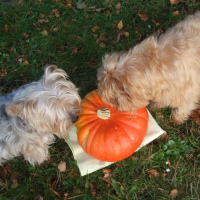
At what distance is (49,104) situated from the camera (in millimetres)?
2891

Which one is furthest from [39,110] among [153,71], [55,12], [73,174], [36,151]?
[55,12]

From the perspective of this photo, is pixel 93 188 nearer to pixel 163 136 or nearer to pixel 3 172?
pixel 163 136

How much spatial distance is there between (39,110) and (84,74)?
87.6 inches

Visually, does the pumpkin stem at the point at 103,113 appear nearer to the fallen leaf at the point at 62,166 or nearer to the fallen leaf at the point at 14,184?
the fallen leaf at the point at 62,166

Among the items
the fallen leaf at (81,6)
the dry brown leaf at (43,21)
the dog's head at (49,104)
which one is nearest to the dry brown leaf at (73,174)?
the dog's head at (49,104)

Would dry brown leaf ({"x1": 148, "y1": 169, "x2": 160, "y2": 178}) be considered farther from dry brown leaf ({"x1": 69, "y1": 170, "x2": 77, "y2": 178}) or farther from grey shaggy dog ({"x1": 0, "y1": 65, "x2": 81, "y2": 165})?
grey shaggy dog ({"x1": 0, "y1": 65, "x2": 81, "y2": 165})

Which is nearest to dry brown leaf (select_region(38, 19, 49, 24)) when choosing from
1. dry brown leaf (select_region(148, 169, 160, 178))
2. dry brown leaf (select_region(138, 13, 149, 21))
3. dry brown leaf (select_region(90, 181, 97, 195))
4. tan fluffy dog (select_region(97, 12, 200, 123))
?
dry brown leaf (select_region(138, 13, 149, 21))

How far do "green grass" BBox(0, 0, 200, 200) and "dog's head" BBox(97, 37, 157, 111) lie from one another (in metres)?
1.43

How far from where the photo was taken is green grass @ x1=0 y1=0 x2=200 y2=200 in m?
3.93

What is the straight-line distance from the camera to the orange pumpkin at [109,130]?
3.26m

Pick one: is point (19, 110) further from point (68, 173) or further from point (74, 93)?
point (68, 173)

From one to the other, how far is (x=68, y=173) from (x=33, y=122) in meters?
1.57

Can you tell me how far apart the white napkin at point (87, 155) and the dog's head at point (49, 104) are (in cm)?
80

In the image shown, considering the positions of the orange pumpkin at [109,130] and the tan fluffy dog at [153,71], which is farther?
the orange pumpkin at [109,130]
